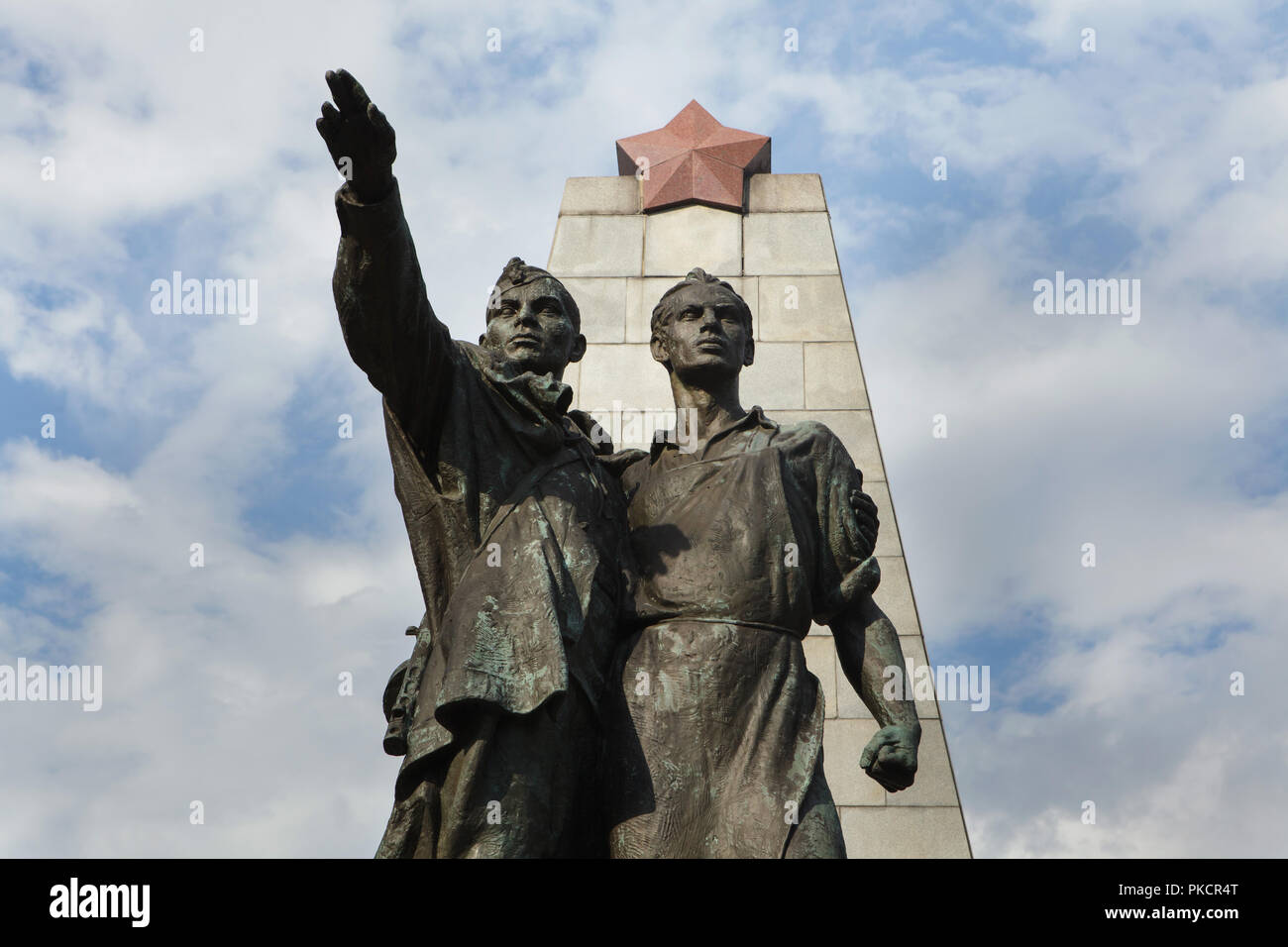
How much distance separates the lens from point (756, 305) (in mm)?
12484

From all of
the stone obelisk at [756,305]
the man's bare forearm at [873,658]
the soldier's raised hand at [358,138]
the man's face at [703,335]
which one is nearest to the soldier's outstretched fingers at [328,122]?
the soldier's raised hand at [358,138]

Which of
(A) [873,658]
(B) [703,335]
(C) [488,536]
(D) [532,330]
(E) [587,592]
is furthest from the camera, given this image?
(B) [703,335]

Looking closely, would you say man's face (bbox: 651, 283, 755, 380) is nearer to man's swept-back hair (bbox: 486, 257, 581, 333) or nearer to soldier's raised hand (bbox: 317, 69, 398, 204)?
man's swept-back hair (bbox: 486, 257, 581, 333)

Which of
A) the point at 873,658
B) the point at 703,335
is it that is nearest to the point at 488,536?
the point at 703,335

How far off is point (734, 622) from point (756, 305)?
5.96 meters

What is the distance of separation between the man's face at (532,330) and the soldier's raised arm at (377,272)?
0.49 m

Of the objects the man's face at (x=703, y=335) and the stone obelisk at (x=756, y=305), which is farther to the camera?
the stone obelisk at (x=756, y=305)

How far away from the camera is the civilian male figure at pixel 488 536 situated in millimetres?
6227

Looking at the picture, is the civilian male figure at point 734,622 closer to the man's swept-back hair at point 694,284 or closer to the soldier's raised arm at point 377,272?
the man's swept-back hair at point 694,284

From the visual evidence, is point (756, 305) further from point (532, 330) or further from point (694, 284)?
point (532, 330)

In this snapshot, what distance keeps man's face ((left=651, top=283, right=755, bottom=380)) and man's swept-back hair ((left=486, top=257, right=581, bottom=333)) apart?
1.60ft

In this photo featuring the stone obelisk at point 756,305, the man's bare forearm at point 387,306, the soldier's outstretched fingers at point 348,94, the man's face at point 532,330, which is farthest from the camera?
the stone obelisk at point 756,305
